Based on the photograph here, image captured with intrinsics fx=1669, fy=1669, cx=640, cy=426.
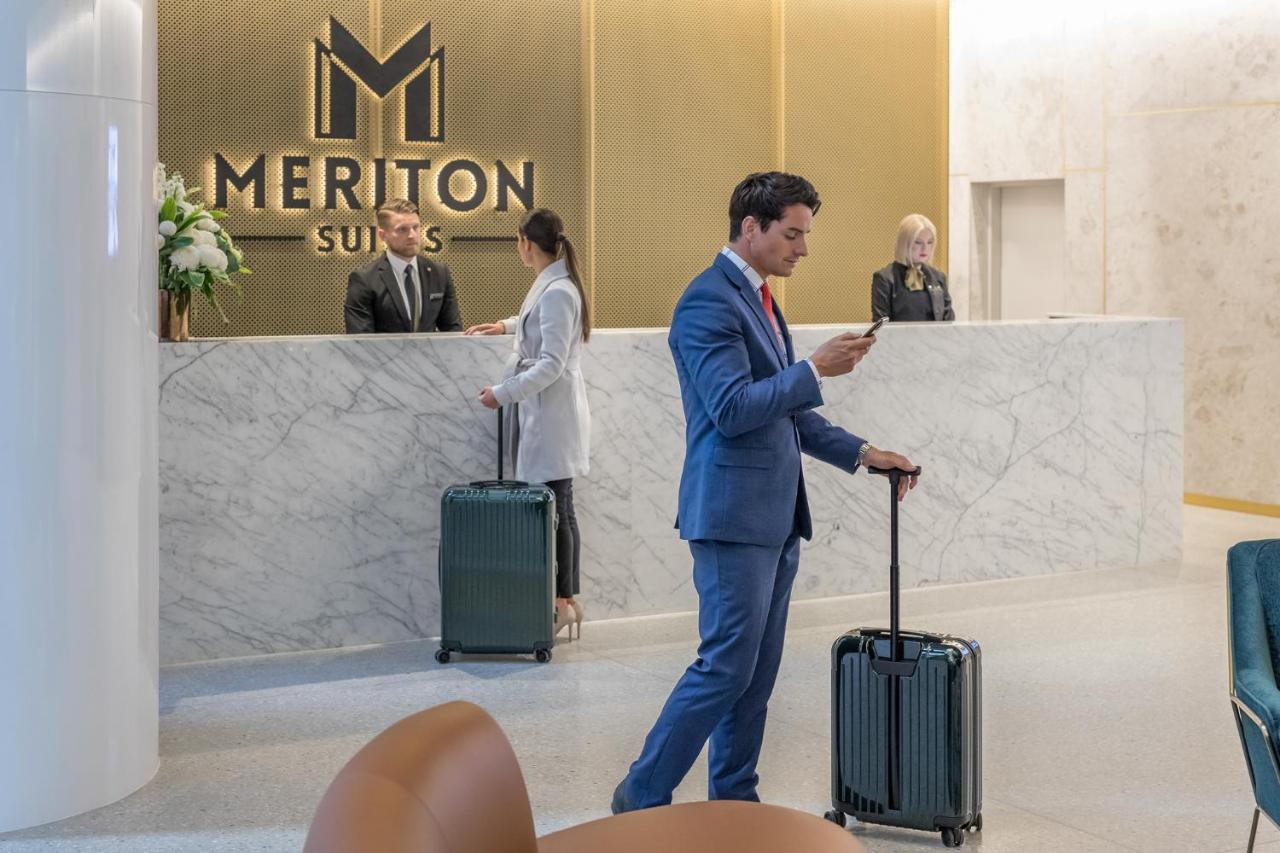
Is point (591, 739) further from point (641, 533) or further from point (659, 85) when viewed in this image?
point (659, 85)

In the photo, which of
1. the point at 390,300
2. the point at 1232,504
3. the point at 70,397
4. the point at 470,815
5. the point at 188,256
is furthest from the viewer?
the point at 1232,504

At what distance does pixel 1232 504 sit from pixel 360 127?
689 cm

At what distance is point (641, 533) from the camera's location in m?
8.24

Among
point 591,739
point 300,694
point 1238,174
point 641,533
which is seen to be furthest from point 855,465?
point 1238,174

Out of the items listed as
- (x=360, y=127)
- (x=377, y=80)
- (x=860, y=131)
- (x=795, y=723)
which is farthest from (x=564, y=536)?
(x=860, y=131)

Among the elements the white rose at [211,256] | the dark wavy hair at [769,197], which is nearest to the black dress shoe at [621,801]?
the dark wavy hair at [769,197]

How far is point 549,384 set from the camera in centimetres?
742

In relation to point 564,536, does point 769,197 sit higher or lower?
higher

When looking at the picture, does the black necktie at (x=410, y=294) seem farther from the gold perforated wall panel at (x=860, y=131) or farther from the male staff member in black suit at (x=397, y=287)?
the gold perforated wall panel at (x=860, y=131)

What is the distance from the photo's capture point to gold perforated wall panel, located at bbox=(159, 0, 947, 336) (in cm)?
1081

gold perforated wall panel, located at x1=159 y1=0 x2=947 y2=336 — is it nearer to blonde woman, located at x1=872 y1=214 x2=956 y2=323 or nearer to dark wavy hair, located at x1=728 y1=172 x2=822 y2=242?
blonde woman, located at x1=872 y1=214 x2=956 y2=323

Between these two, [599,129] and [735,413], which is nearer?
[735,413]

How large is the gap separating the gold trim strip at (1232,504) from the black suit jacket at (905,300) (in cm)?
356

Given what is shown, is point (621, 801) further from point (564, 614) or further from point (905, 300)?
point (905, 300)
